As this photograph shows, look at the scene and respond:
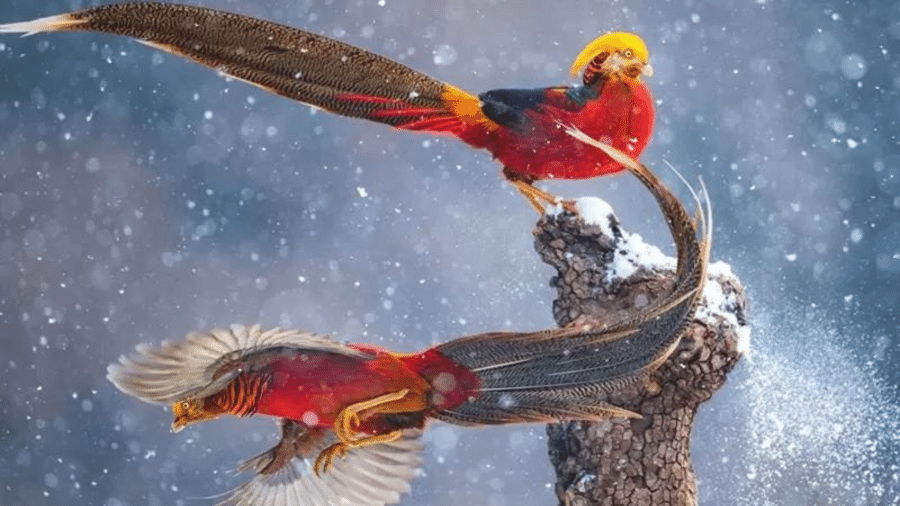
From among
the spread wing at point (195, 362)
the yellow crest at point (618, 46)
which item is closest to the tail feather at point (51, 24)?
the spread wing at point (195, 362)

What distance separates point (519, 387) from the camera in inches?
59.4

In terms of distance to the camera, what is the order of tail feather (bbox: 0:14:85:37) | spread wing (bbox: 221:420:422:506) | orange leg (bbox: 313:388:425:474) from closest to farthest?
1. tail feather (bbox: 0:14:85:37)
2. orange leg (bbox: 313:388:425:474)
3. spread wing (bbox: 221:420:422:506)

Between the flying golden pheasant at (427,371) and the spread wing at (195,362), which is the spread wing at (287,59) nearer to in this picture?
the flying golden pheasant at (427,371)

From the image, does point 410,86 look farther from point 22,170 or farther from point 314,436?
point 22,170

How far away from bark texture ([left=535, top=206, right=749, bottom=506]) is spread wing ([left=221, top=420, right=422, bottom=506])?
31 cm

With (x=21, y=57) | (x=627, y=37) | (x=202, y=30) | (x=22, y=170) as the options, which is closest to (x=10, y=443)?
(x=22, y=170)

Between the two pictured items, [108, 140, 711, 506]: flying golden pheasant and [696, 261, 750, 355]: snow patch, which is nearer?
[108, 140, 711, 506]: flying golden pheasant

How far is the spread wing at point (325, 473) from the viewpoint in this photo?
65.4 inches

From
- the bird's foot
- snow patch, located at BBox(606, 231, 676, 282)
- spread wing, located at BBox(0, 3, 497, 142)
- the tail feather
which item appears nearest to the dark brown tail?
the bird's foot

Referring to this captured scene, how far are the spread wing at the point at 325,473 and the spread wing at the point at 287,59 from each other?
0.51 metres

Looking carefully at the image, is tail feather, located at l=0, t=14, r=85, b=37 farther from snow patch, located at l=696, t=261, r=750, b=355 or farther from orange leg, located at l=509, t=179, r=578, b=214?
snow patch, located at l=696, t=261, r=750, b=355

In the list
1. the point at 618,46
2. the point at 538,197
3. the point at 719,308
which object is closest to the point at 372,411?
the point at 538,197

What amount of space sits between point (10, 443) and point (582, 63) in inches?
99.7

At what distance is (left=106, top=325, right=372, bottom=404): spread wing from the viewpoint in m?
1.51
